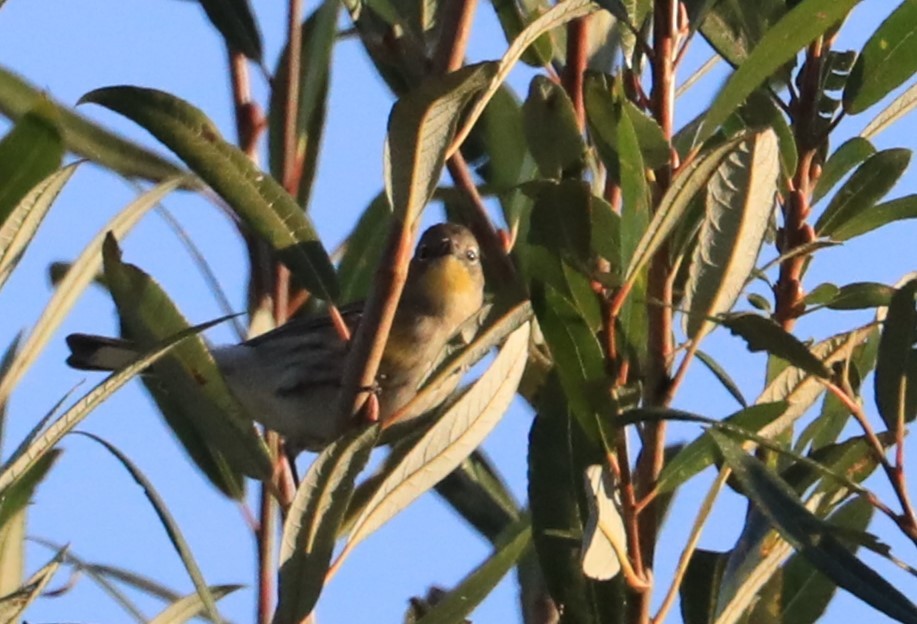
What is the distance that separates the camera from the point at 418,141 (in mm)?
1756

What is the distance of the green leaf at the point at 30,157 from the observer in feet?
6.95

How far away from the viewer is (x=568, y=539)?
2.06 meters

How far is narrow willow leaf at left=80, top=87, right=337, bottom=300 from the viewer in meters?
1.95

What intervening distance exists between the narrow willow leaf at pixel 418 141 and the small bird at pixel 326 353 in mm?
1929

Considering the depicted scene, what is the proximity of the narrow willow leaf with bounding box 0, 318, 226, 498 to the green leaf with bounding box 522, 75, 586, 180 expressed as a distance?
0.52m

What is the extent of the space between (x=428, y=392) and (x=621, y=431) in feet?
1.04

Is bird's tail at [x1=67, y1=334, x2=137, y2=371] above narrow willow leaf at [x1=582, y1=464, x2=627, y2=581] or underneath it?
above

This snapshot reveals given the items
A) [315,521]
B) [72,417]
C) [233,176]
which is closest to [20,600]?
[72,417]

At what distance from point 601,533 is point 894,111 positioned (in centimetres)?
101

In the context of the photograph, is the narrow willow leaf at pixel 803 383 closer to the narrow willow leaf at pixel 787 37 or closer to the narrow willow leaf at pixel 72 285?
the narrow willow leaf at pixel 787 37

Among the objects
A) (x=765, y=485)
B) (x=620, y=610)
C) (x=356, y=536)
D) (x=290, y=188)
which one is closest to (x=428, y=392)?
(x=356, y=536)

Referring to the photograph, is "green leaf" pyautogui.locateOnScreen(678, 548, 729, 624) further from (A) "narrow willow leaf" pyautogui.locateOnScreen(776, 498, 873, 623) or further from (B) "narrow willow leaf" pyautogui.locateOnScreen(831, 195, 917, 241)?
(B) "narrow willow leaf" pyautogui.locateOnScreen(831, 195, 917, 241)

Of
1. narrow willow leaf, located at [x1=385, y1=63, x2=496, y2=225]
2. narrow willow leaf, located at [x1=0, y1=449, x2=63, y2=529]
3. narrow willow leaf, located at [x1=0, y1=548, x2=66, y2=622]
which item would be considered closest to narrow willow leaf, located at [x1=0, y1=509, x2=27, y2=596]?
narrow willow leaf, located at [x1=0, y1=449, x2=63, y2=529]

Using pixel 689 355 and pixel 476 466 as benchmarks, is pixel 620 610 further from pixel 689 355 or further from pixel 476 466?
pixel 476 466
